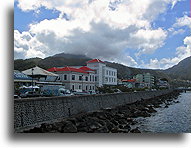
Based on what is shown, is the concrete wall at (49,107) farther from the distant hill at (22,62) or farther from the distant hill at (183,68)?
the distant hill at (183,68)

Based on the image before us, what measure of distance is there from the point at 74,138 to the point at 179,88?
102397 mm

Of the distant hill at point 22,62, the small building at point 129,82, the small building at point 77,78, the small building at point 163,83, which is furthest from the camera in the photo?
the small building at point 163,83

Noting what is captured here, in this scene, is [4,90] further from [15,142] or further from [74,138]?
[74,138]

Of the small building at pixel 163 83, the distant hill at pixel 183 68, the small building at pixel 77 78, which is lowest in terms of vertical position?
the small building at pixel 163 83

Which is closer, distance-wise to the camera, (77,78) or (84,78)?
(77,78)

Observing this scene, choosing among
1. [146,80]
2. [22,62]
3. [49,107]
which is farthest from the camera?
[146,80]

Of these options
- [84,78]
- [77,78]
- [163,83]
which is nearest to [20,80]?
[77,78]

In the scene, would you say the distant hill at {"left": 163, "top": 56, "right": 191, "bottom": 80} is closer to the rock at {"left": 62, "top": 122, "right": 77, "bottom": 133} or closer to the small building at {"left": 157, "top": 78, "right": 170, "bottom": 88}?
the rock at {"left": 62, "top": 122, "right": 77, "bottom": 133}

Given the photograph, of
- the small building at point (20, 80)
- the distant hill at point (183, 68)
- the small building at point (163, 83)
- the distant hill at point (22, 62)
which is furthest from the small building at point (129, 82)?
the distant hill at point (22, 62)

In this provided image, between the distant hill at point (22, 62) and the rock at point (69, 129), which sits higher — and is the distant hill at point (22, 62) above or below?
above

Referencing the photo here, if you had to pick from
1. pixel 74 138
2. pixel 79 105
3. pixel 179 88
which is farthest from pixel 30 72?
pixel 179 88

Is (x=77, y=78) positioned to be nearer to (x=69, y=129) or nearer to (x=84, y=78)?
(x=84, y=78)

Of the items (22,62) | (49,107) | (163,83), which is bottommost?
(163,83)

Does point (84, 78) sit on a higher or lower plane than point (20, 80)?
lower
